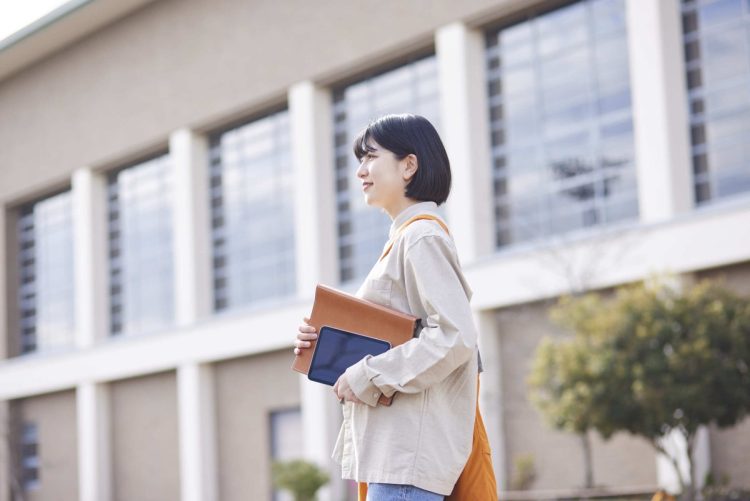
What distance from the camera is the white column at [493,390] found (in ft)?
74.0

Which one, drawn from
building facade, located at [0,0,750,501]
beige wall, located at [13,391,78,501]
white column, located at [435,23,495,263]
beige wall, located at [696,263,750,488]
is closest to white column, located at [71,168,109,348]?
building facade, located at [0,0,750,501]

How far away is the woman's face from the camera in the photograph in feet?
11.2

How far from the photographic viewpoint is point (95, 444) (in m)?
32.4

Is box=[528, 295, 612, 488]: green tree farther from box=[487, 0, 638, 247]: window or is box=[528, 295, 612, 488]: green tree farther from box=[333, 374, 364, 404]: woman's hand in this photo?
box=[333, 374, 364, 404]: woman's hand

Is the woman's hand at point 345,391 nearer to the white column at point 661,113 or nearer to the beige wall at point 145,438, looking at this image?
the white column at point 661,113

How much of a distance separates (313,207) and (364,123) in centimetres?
218

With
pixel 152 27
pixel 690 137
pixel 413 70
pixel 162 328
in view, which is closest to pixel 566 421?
pixel 690 137

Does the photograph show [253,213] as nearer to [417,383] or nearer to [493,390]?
[493,390]

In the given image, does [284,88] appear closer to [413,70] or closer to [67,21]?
[413,70]

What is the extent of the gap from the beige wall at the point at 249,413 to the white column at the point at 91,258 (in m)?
5.21

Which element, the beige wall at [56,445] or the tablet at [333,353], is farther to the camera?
the beige wall at [56,445]

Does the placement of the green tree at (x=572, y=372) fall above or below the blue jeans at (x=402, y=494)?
above

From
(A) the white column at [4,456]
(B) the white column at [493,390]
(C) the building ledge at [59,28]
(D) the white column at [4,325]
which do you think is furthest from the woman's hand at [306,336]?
(D) the white column at [4,325]

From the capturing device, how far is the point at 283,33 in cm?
2733
